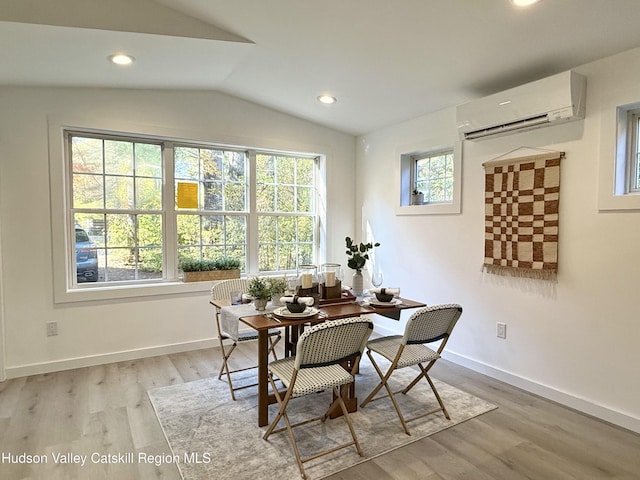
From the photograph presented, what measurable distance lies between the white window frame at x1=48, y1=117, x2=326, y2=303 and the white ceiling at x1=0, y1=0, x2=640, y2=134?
0.39m

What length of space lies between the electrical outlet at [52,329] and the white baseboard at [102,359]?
0.81ft

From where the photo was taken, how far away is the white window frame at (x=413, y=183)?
11.6 feet

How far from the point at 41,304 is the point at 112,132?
5.48 feet

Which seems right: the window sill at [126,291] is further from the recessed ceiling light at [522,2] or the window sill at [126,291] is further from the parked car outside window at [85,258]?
the recessed ceiling light at [522,2]

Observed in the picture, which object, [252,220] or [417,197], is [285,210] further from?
[417,197]

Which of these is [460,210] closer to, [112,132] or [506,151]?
[506,151]

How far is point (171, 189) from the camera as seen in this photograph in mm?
3914

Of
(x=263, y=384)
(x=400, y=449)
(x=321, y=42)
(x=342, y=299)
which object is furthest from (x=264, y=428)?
(x=321, y=42)

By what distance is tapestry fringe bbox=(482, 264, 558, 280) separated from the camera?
2.85m

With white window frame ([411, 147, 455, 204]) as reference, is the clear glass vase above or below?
below

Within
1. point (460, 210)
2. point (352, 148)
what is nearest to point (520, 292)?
point (460, 210)

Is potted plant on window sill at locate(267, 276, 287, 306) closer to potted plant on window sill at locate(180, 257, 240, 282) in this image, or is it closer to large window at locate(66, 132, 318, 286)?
potted plant on window sill at locate(180, 257, 240, 282)

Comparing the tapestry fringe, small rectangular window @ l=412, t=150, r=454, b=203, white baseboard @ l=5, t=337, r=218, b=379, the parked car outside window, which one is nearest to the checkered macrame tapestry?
the tapestry fringe

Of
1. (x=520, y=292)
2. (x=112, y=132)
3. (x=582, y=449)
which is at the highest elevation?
(x=112, y=132)
